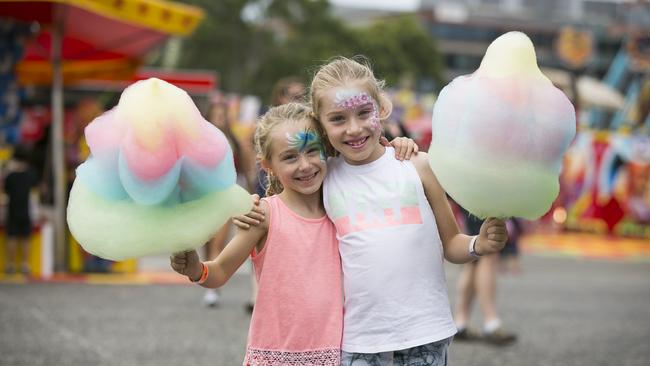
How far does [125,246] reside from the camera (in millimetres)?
2260

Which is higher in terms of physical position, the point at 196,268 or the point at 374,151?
the point at 374,151

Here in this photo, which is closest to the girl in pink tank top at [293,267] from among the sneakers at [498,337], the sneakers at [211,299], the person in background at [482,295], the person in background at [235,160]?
the person in background at [482,295]

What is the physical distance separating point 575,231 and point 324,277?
15.1m

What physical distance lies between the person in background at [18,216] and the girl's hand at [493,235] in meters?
6.81

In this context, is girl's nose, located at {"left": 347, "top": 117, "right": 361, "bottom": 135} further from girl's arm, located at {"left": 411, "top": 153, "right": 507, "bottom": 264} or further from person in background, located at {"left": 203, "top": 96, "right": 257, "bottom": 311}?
person in background, located at {"left": 203, "top": 96, "right": 257, "bottom": 311}

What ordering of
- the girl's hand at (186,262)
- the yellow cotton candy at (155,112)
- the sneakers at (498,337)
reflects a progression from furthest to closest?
the sneakers at (498,337) < the girl's hand at (186,262) < the yellow cotton candy at (155,112)

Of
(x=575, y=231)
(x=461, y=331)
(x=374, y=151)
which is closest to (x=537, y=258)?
(x=575, y=231)

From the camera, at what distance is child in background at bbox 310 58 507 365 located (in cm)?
263

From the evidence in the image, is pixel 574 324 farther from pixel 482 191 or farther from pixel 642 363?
pixel 482 191

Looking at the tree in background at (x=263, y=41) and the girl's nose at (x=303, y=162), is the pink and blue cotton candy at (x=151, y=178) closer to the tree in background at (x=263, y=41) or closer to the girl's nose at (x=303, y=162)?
the girl's nose at (x=303, y=162)

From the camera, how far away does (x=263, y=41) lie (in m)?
46.9

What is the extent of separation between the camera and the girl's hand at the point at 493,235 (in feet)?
8.05

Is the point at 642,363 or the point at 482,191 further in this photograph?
the point at 642,363

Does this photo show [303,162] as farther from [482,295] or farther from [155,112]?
[482,295]
